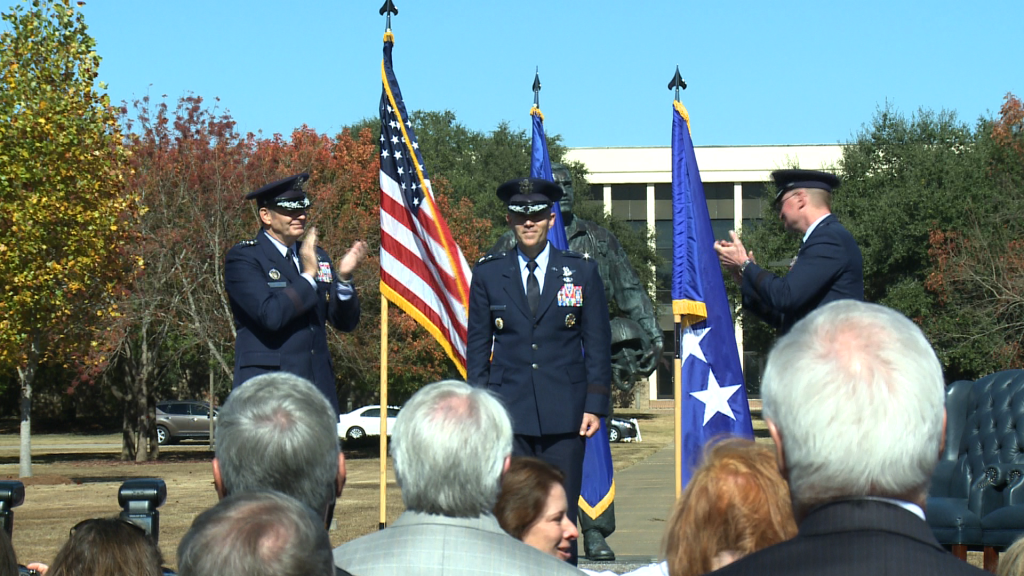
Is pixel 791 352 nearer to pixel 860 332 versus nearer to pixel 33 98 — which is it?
pixel 860 332

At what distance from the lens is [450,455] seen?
2.75m

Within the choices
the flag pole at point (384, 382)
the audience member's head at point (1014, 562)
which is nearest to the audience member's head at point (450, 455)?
the audience member's head at point (1014, 562)

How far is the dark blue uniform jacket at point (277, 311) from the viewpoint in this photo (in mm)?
5441

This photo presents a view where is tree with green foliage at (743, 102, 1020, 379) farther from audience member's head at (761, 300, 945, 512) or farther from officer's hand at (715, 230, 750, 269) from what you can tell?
audience member's head at (761, 300, 945, 512)

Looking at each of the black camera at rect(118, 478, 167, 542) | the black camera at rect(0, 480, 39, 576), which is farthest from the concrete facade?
the black camera at rect(118, 478, 167, 542)

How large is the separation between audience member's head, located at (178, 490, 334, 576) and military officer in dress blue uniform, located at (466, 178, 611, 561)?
3.70 metres

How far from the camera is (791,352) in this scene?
1.92m

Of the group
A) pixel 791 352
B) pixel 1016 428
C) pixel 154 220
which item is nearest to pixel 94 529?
pixel 791 352

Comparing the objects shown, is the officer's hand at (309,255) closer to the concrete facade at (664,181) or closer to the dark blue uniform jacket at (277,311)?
the dark blue uniform jacket at (277,311)

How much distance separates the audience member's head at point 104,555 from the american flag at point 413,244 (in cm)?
526

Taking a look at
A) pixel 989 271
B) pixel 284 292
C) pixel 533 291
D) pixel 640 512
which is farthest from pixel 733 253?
pixel 989 271

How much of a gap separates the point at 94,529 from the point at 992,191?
3368 centimetres

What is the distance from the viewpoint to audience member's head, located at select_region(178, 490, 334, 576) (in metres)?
2.03

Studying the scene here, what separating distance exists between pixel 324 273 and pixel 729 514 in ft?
11.5
